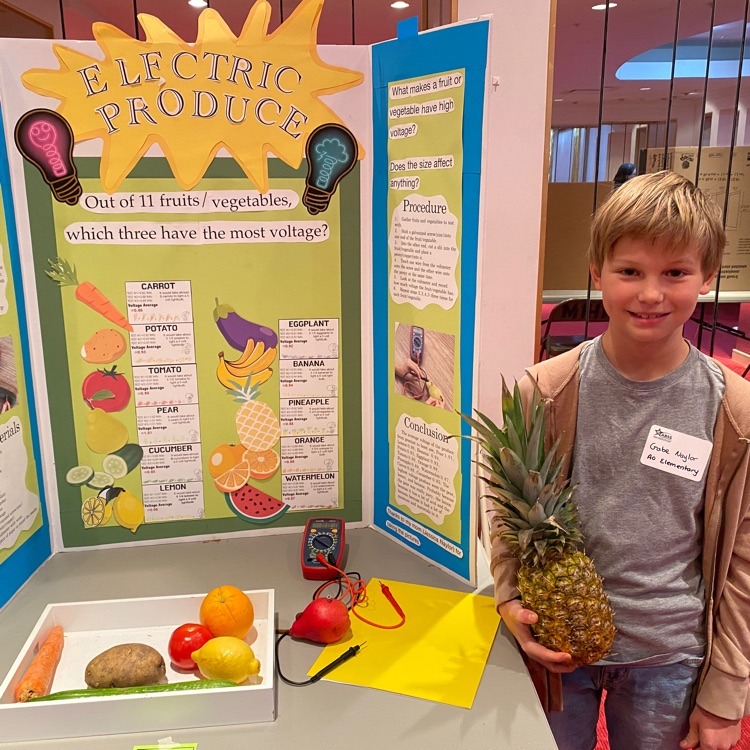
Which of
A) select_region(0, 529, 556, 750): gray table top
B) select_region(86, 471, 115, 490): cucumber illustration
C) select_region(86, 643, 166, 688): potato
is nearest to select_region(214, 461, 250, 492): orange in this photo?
select_region(0, 529, 556, 750): gray table top

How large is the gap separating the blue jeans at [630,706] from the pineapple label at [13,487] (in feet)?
3.60

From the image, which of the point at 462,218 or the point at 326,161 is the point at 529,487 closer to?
the point at 462,218

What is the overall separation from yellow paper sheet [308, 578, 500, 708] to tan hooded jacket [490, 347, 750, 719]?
0.11 meters

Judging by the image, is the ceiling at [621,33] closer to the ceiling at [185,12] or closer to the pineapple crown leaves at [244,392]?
the ceiling at [185,12]

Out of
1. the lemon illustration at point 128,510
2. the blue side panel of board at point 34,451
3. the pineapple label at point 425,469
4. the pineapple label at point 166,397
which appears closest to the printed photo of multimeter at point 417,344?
the pineapple label at point 425,469

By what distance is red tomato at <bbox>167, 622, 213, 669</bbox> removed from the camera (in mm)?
1144

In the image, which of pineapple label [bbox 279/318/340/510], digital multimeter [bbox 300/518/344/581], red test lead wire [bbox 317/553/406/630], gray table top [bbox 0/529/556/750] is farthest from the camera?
pineapple label [bbox 279/318/340/510]

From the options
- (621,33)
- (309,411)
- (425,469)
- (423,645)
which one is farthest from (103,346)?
(621,33)

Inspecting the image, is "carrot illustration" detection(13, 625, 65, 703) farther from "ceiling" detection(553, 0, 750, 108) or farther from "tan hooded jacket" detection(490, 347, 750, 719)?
"ceiling" detection(553, 0, 750, 108)

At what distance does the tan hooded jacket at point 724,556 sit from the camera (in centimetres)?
110

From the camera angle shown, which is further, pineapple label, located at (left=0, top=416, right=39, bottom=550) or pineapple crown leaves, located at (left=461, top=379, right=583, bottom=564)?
pineapple label, located at (left=0, top=416, right=39, bottom=550)

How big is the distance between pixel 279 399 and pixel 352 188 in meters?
0.49

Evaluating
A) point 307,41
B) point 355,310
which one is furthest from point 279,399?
point 307,41

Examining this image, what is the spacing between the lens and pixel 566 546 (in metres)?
1.13
